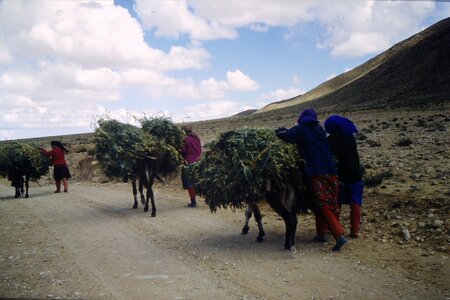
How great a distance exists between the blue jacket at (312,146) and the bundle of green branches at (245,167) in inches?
6.0

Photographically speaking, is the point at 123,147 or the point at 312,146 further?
the point at 123,147

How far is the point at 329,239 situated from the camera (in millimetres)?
7680

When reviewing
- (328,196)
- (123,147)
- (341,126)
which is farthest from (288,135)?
(123,147)

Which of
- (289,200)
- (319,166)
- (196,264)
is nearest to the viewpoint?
(196,264)

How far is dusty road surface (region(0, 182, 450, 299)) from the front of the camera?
557 centimetres

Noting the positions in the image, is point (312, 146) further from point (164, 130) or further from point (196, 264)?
point (164, 130)

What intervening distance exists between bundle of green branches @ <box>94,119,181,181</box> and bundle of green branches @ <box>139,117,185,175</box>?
0.06 meters

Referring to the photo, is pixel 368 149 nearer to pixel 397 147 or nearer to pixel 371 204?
pixel 397 147

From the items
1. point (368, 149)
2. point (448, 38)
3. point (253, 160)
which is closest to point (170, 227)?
point (253, 160)

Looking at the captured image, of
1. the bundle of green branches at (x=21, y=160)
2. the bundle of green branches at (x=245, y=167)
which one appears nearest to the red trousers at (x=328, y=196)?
the bundle of green branches at (x=245, y=167)

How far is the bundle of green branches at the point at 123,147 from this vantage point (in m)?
10.5

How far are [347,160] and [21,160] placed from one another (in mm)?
12082

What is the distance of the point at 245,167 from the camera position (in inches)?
270

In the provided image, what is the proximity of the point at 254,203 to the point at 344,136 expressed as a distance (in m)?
2.04
